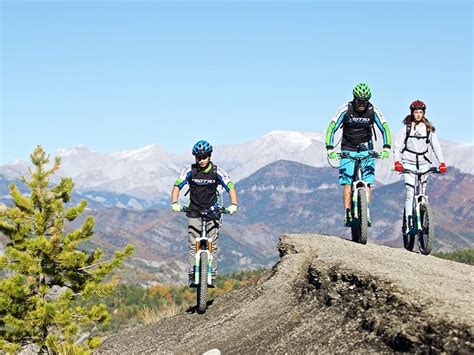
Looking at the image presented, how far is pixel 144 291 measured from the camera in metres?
132

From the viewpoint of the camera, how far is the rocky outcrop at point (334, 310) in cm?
765

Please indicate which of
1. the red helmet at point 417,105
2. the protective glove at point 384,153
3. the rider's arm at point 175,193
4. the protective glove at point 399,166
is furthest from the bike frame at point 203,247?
the red helmet at point 417,105

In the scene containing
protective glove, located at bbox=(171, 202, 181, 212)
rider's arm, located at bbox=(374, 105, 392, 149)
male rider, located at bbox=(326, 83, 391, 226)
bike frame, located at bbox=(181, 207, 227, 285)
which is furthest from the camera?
rider's arm, located at bbox=(374, 105, 392, 149)

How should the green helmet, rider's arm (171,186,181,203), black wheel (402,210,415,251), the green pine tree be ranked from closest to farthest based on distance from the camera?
rider's arm (171,186,181,203) < the green helmet < black wheel (402,210,415,251) < the green pine tree

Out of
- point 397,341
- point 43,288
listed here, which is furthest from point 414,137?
point 43,288

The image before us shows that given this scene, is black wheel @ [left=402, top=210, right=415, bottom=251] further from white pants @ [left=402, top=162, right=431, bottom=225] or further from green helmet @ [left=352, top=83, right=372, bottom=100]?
green helmet @ [left=352, top=83, right=372, bottom=100]

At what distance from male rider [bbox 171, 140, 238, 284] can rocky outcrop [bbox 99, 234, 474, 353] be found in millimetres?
1329

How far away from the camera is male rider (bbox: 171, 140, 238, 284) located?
41.5ft

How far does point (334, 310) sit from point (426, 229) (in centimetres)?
527

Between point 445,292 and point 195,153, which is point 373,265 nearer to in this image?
point 445,292

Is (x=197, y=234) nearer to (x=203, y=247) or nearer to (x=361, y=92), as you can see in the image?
(x=203, y=247)

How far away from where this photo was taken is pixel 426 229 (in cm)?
1405

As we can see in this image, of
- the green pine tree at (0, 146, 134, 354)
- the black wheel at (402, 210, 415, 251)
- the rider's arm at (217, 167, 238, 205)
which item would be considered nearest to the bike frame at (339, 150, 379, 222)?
the black wheel at (402, 210, 415, 251)

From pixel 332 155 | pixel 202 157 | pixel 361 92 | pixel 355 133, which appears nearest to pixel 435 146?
pixel 355 133
